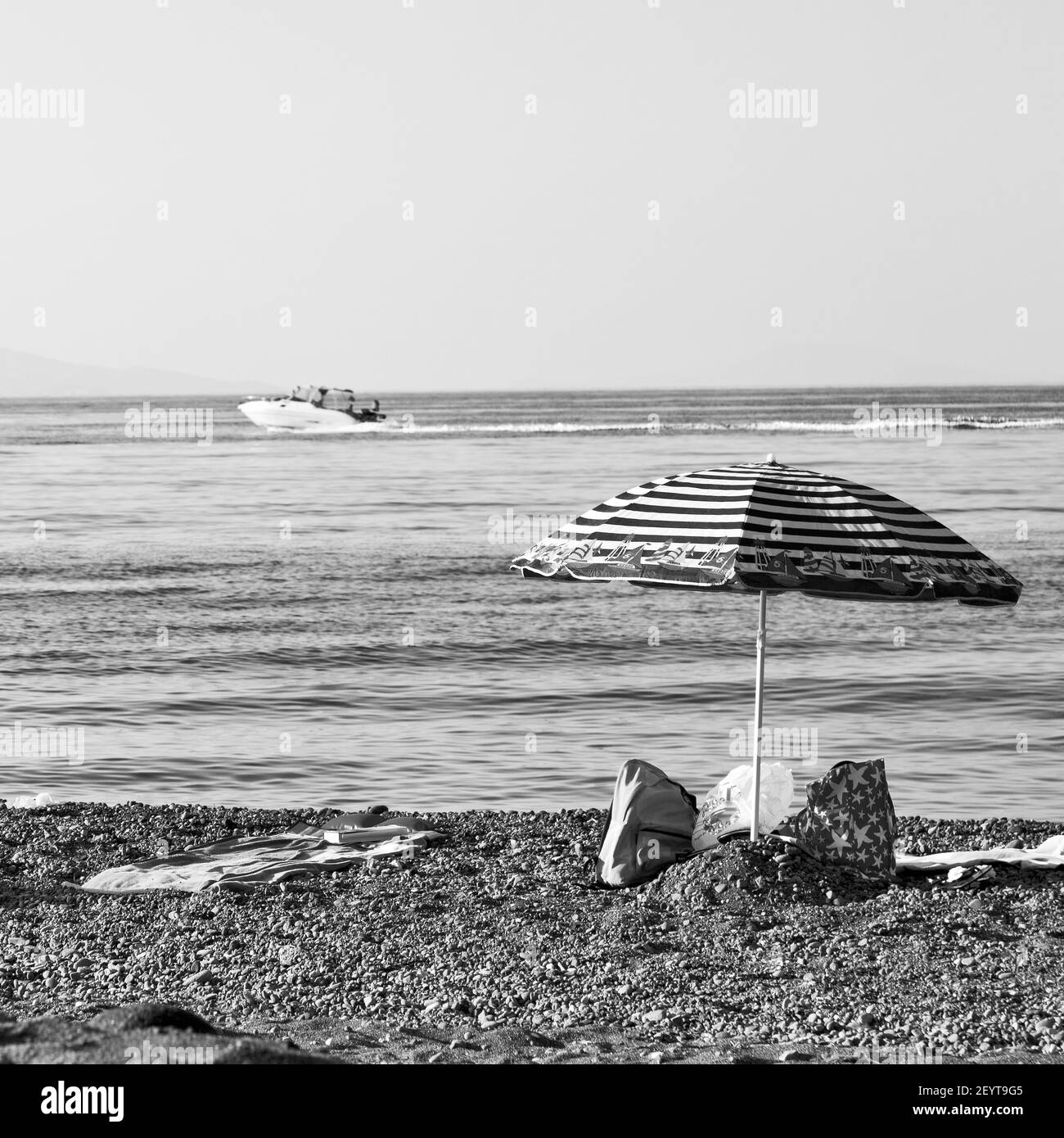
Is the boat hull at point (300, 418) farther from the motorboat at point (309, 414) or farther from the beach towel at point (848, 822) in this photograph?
the beach towel at point (848, 822)

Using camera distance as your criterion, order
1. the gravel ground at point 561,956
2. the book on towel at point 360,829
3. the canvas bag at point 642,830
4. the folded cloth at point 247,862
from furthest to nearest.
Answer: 1. the book on towel at point 360,829
2. the folded cloth at point 247,862
3. the canvas bag at point 642,830
4. the gravel ground at point 561,956

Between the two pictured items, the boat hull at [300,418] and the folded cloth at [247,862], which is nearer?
the folded cloth at [247,862]

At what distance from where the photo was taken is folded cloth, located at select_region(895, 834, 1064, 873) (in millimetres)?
7465

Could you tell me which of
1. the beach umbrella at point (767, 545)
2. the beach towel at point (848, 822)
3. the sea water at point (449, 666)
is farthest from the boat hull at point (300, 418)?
the beach towel at point (848, 822)

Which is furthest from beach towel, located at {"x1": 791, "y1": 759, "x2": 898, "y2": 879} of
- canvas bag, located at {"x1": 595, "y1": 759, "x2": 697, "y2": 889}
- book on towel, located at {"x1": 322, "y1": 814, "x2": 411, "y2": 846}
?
book on towel, located at {"x1": 322, "y1": 814, "x2": 411, "y2": 846}

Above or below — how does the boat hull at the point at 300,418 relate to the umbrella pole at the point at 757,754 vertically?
above

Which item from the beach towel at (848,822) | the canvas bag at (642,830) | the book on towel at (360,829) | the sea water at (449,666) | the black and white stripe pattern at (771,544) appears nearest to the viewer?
the black and white stripe pattern at (771,544)

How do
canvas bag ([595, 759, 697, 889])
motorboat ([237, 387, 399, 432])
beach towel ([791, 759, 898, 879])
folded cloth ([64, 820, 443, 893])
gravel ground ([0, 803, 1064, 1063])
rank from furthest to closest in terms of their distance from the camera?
1. motorboat ([237, 387, 399, 432])
2. folded cloth ([64, 820, 443, 893])
3. canvas bag ([595, 759, 697, 889])
4. beach towel ([791, 759, 898, 879])
5. gravel ground ([0, 803, 1064, 1063])

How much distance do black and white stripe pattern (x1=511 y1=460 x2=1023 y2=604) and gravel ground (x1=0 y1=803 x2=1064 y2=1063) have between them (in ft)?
4.93

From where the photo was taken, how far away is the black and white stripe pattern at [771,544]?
673 cm

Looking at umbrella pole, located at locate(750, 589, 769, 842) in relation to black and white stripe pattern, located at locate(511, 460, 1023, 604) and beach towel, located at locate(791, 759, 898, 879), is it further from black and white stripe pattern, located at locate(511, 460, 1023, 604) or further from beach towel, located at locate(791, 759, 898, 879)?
black and white stripe pattern, located at locate(511, 460, 1023, 604)

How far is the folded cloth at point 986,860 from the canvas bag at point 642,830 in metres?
Result: 1.15

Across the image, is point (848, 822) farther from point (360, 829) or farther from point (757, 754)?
point (360, 829)
